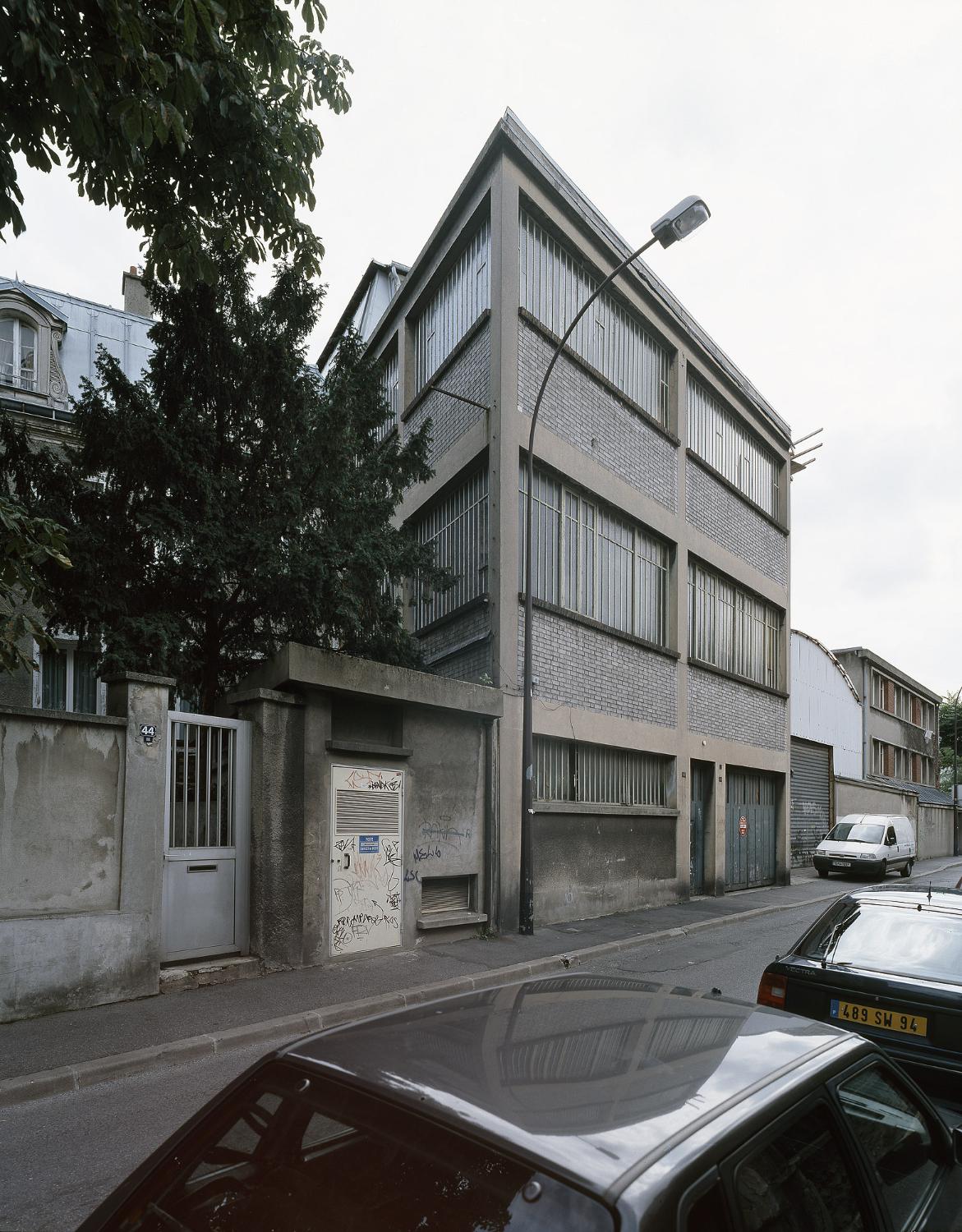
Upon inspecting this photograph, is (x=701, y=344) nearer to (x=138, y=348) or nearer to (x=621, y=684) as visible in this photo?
(x=621, y=684)

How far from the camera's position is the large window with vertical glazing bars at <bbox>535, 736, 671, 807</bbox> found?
1422cm

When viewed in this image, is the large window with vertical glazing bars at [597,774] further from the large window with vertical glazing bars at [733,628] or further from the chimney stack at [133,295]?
the chimney stack at [133,295]

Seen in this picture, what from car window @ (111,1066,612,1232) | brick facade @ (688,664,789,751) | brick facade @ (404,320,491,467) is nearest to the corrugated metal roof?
brick facade @ (688,664,789,751)

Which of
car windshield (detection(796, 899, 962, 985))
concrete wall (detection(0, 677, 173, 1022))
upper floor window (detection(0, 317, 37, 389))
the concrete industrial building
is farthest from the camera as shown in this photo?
upper floor window (detection(0, 317, 37, 389))

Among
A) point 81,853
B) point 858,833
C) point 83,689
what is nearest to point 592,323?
point 83,689

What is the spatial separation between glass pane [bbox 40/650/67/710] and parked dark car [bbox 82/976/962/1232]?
14798 mm

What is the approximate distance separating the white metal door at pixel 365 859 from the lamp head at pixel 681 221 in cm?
728

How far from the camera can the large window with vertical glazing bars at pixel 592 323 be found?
15109mm

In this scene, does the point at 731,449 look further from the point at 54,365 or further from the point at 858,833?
the point at 54,365

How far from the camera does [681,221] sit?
1127cm

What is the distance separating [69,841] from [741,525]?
17645 mm

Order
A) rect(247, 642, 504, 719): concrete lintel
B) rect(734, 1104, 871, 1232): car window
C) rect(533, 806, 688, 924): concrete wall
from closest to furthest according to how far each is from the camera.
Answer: rect(734, 1104, 871, 1232): car window, rect(247, 642, 504, 719): concrete lintel, rect(533, 806, 688, 924): concrete wall

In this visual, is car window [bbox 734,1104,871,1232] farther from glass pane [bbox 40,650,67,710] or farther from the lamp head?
glass pane [bbox 40,650,67,710]

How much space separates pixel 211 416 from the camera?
10.5m
